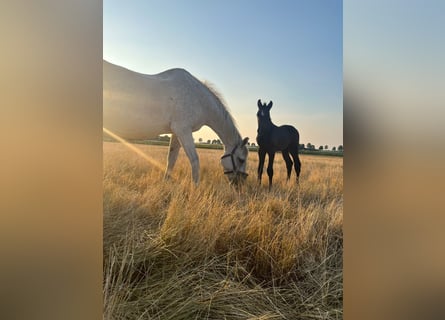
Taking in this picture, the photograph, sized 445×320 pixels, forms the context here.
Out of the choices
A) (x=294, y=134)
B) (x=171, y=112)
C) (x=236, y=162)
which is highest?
(x=171, y=112)

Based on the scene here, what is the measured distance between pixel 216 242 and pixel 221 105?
533mm

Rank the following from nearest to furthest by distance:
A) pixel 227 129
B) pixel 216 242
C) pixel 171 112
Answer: pixel 216 242, pixel 227 129, pixel 171 112

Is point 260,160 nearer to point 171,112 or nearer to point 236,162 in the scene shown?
point 236,162

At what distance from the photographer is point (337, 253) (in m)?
1.13

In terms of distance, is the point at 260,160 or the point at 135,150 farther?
the point at 260,160

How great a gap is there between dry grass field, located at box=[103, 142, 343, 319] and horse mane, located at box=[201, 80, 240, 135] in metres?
0.17

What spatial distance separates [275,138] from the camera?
1.16 m

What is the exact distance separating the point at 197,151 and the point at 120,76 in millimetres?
406

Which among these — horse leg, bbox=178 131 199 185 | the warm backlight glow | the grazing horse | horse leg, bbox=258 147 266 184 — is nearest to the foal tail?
the grazing horse

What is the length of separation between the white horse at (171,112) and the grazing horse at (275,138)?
0.28ft

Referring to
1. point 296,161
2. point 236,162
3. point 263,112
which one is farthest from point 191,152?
point 296,161

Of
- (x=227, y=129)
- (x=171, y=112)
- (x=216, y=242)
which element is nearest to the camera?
(x=216, y=242)
